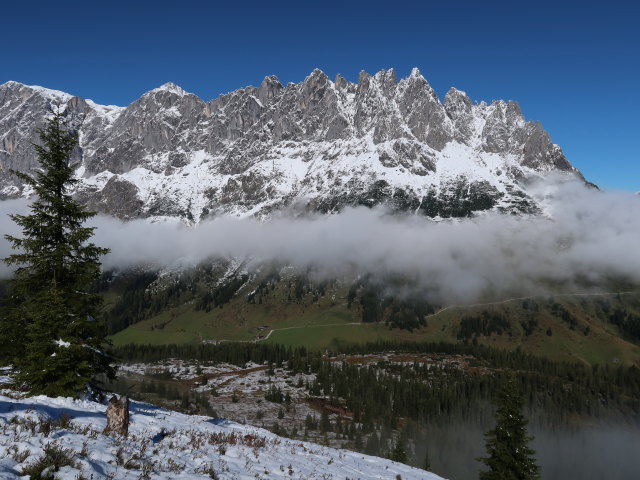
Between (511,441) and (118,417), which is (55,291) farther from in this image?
(511,441)

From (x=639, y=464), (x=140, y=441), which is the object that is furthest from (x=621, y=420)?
Answer: (x=140, y=441)

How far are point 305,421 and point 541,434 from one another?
96.2m

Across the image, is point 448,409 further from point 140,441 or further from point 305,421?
point 140,441

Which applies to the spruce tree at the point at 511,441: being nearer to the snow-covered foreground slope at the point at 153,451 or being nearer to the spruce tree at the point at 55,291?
the snow-covered foreground slope at the point at 153,451

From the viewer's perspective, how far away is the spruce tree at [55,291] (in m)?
25.1

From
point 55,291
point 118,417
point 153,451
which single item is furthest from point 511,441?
point 55,291

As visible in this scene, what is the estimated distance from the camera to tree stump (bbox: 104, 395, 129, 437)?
17.8 metres

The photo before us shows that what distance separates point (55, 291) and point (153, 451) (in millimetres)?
15717

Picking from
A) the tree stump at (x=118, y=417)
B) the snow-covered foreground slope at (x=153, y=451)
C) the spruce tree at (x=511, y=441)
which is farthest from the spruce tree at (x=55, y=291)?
the spruce tree at (x=511, y=441)

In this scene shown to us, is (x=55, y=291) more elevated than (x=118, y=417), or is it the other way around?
(x=55, y=291)

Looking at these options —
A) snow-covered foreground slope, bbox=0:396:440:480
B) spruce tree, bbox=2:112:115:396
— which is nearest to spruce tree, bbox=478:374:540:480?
snow-covered foreground slope, bbox=0:396:440:480

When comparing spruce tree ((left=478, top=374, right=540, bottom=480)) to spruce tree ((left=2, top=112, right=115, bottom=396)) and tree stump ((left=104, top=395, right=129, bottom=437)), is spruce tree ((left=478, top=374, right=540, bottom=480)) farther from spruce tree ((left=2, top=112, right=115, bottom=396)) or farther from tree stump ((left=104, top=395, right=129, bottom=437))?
tree stump ((left=104, top=395, right=129, bottom=437))

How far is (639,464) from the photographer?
465 feet

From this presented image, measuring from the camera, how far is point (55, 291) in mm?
26391
